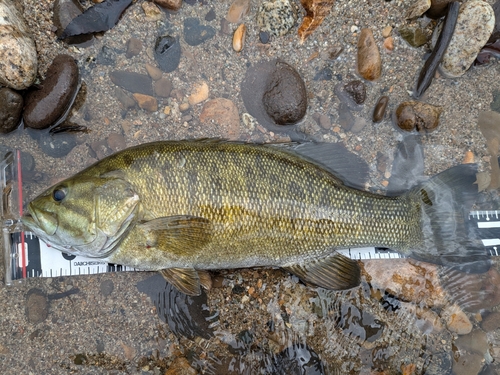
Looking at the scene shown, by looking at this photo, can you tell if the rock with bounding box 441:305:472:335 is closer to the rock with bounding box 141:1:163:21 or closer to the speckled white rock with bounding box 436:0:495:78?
the speckled white rock with bounding box 436:0:495:78

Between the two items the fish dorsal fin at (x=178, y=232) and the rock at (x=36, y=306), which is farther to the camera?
the rock at (x=36, y=306)

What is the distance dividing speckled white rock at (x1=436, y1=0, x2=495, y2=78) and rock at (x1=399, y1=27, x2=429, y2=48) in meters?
0.25

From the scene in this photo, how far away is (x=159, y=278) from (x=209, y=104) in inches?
66.7

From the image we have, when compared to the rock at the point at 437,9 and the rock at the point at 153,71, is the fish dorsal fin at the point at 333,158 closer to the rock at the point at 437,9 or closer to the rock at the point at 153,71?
the rock at the point at 153,71

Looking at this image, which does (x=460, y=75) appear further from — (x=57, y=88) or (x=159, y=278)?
(x=57, y=88)

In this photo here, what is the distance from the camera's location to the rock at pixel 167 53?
327 cm

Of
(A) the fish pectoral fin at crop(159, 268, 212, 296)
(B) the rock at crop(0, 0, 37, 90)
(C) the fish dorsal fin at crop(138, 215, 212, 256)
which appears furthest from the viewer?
(A) the fish pectoral fin at crop(159, 268, 212, 296)

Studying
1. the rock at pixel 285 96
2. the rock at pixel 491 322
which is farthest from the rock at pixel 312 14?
the rock at pixel 491 322

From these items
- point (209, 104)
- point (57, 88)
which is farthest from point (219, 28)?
point (57, 88)

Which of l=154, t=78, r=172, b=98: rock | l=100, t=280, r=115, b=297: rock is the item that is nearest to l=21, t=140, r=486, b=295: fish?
l=100, t=280, r=115, b=297: rock

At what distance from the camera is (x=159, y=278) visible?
3258 millimetres

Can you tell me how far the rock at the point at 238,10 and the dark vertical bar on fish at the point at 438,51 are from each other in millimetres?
1776

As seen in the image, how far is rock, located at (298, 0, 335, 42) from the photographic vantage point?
3271 mm

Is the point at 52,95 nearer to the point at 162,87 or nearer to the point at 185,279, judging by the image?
the point at 162,87
